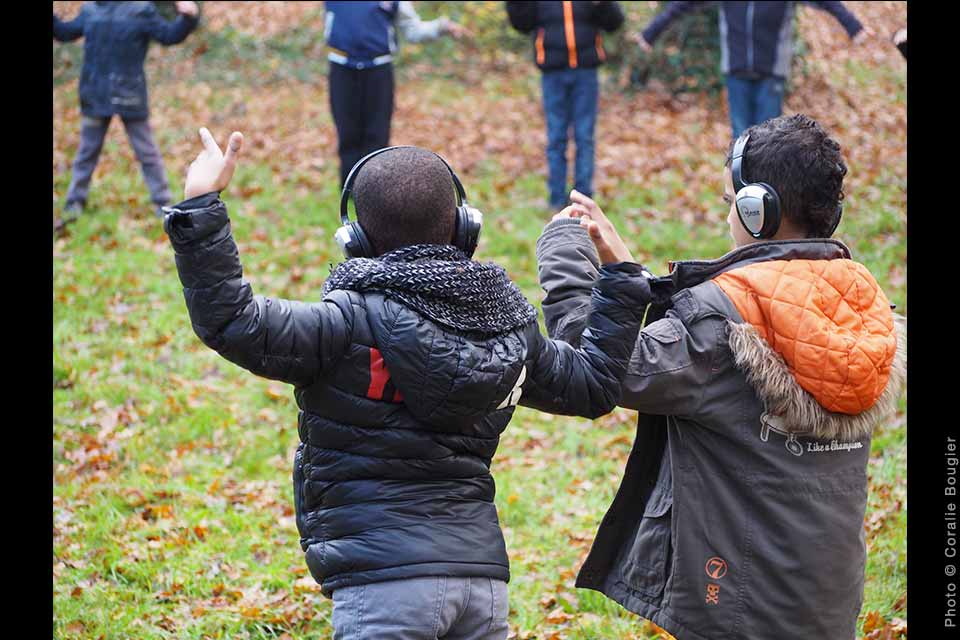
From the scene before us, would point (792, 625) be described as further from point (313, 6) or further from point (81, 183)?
point (313, 6)

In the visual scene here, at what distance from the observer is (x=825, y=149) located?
3039 millimetres

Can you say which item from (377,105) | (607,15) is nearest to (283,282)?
(377,105)

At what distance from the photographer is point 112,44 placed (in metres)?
10.2

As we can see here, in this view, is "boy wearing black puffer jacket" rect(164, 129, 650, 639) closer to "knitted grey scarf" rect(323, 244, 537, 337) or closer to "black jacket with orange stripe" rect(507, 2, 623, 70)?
"knitted grey scarf" rect(323, 244, 537, 337)

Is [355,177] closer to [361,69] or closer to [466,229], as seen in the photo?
[466,229]

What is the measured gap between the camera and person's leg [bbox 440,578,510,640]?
2850 millimetres

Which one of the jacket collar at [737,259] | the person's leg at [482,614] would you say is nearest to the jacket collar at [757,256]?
the jacket collar at [737,259]

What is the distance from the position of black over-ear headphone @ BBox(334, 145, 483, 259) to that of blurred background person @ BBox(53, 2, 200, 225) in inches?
304

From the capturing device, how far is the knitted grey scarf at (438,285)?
2.71m

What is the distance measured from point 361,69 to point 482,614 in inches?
302

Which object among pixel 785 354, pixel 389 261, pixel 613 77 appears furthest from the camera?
pixel 613 77
